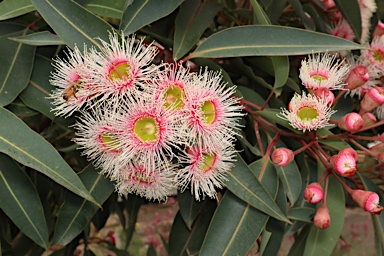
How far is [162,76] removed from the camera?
A: 71 centimetres

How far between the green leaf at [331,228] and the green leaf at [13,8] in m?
0.61

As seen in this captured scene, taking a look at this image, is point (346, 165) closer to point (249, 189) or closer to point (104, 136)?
point (249, 189)

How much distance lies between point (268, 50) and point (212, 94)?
0.37ft

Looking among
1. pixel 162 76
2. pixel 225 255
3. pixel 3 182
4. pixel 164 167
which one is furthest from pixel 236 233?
pixel 3 182

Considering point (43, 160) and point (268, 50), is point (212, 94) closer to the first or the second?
point (268, 50)

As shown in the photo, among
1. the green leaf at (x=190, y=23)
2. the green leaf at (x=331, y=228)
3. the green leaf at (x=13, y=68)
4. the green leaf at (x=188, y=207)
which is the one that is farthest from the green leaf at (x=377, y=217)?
the green leaf at (x=13, y=68)

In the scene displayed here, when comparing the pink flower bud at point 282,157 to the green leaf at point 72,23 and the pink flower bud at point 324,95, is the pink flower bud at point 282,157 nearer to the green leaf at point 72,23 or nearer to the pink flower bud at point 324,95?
the pink flower bud at point 324,95

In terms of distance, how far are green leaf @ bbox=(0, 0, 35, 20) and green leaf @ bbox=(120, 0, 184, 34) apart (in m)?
0.17

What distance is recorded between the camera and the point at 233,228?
0.85 m

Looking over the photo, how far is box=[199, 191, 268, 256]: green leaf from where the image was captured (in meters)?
0.83

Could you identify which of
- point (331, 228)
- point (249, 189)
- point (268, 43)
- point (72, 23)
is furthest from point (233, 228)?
point (72, 23)

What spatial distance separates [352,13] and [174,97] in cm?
47

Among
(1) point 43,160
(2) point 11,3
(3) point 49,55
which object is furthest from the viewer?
(3) point 49,55

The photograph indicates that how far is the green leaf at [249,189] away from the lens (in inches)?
32.1
